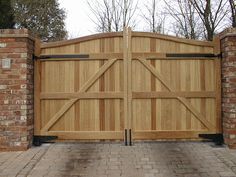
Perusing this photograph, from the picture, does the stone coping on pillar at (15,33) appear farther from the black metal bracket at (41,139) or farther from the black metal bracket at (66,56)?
the black metal bracket at (41,139)

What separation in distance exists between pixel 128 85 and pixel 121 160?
158 centimetres

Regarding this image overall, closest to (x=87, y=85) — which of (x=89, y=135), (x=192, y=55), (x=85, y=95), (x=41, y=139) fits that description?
(x=85, y=95)

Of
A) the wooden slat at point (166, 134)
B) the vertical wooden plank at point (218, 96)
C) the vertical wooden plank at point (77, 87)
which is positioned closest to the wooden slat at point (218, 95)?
the vertical wooden plank at point (218, 96)

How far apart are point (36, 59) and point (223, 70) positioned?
353cm

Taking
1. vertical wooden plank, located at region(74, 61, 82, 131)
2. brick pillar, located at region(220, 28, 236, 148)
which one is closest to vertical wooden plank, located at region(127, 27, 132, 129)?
vertical wooden plank, located at region(74, 61, 82, 131)

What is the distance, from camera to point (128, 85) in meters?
7.07

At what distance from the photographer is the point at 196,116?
711 cm

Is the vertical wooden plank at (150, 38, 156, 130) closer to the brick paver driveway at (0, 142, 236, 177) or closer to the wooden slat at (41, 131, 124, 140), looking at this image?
the brick paver driveway at (0, 142, 236, 177)

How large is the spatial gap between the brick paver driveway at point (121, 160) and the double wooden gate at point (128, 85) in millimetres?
344

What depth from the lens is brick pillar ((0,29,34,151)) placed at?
267 inches

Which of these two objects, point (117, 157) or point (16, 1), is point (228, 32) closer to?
point (117, 157)

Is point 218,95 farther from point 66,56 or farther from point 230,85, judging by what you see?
point 66,56

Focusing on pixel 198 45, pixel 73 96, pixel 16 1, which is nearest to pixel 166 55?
pixel 198 45

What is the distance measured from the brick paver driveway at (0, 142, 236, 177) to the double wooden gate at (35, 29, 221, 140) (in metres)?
0.34
